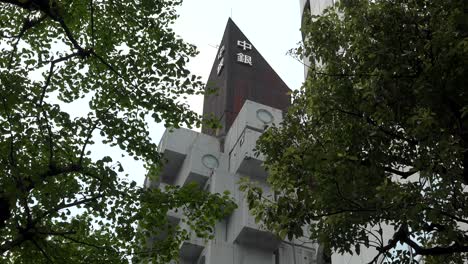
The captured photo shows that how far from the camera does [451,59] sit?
23.1 feet

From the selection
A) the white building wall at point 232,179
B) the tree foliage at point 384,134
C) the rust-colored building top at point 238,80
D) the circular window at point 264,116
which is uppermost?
the rust-colored building top at point 238,80

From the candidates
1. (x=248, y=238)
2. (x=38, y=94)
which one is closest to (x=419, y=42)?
(x=38, y=94)

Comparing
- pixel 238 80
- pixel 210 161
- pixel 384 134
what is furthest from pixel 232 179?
pixel 384 134

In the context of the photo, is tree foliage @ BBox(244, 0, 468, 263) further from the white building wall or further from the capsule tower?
the white building wall

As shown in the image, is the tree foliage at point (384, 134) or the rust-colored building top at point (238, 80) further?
the rust-colored building top at point (238, 80)

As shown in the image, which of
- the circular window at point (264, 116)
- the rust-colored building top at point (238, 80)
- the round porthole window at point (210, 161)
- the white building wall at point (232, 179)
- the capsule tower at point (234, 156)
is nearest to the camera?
the white building wall at point (232, 179)

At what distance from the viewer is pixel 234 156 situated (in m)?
33.0

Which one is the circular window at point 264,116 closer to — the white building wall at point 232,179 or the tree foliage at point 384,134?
the white building wall at point 232,179

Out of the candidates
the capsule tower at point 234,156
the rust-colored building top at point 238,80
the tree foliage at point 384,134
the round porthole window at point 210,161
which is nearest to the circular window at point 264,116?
the capsule tower at point 234,156

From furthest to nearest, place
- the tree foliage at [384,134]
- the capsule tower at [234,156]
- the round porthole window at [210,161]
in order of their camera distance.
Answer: the round porthole window at [210,161] < the capsule tower at [234,156] < the tree foliage at [384,134]

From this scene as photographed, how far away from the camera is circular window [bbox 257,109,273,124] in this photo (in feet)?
108

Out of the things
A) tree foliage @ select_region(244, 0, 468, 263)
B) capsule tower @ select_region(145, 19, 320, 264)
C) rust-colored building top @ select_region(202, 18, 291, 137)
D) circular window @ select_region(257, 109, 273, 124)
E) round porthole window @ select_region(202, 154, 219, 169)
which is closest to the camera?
tree foliage @ select_region(244, 0, 468, 263)

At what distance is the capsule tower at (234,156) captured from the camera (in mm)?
28625

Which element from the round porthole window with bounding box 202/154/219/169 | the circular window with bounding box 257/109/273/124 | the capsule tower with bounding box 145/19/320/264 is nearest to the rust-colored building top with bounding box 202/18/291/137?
the capsule tower with bounding box 145/19/320/264
